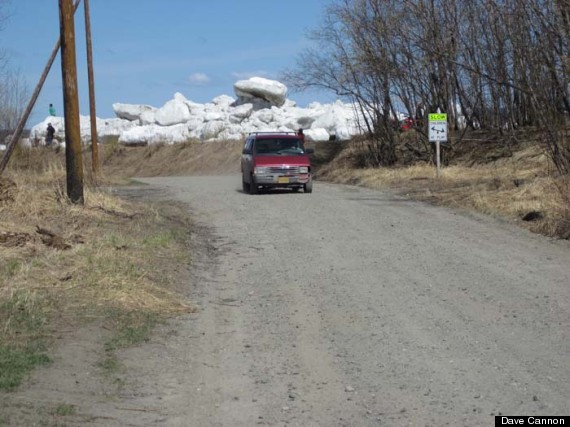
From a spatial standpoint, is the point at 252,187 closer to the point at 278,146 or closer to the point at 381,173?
the point at 278,146

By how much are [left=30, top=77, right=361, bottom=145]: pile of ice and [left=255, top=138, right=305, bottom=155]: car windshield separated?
2349 centimetres

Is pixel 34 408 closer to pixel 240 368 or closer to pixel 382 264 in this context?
pixel 240 368

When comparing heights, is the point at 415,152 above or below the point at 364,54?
below

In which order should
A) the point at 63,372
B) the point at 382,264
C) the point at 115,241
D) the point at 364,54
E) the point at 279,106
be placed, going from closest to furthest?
the point at 63,372 < the point at 382,264 < the point at 115,241 < the point at 364,54 < the point at 279,106

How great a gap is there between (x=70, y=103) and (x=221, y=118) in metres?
41.1

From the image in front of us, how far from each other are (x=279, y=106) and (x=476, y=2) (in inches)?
1259

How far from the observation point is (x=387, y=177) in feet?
94.4

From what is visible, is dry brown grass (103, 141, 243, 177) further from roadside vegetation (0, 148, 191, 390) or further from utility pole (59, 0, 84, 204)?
roadside vegetation (0, 148, 191, 390)

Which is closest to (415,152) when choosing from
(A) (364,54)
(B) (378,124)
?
(B) (378,124)

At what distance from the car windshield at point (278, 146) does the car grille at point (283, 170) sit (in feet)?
2.51

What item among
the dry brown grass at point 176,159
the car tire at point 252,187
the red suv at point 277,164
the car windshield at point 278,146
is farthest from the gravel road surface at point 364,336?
the dry brown grass at point 176,159

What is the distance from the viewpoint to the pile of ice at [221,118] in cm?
5322

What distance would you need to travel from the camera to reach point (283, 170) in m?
24.6

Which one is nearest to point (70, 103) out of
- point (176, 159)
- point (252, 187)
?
point (252, 187)
